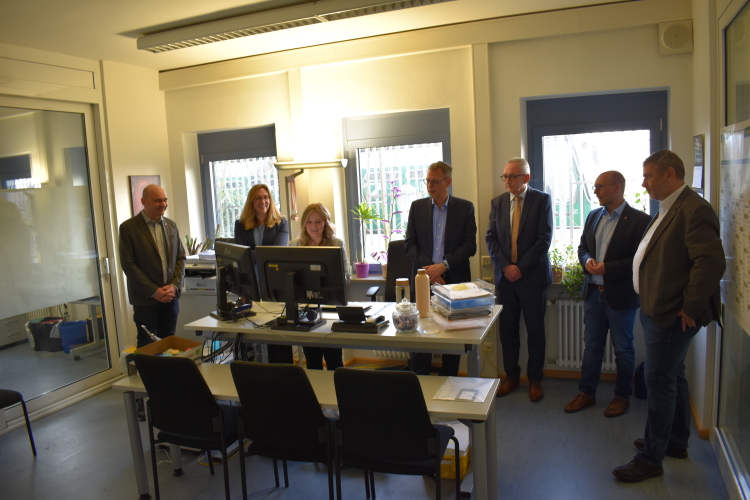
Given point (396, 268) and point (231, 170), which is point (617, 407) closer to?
point (396, 268)

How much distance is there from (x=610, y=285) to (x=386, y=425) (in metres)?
2.10

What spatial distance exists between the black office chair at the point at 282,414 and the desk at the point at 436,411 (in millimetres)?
106

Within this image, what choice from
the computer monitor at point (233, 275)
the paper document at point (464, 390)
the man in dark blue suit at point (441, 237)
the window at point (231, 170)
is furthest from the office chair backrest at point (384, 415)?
the window at point (231, 170)

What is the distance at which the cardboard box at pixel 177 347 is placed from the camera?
10.6 feet

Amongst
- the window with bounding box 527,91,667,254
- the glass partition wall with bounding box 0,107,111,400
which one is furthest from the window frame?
the glass partition wall with bounding box 0,107,111,400

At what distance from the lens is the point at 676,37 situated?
12.8 feet

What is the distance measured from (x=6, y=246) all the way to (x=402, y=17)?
3.53 m

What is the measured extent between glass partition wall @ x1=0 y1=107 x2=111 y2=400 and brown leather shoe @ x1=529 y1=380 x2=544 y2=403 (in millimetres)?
3712

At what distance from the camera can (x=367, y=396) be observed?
2285 millimetres

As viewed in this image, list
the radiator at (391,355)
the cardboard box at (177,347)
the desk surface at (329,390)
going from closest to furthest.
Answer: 1. the desk surface at (329,390)
2. the cardboard box at (177,347)
3. the radiator at (391,355)

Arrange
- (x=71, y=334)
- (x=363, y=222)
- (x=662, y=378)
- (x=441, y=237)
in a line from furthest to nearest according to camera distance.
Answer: (x=363, y=222), (x=71, y=334), (x=441, y=237), (x=662, y=378)

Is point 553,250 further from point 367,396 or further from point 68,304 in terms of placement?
point 68,304

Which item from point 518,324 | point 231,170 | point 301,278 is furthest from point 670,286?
point 231,170

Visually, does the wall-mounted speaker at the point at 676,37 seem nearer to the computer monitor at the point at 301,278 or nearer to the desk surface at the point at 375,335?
the desk surface at the point at 375,335
